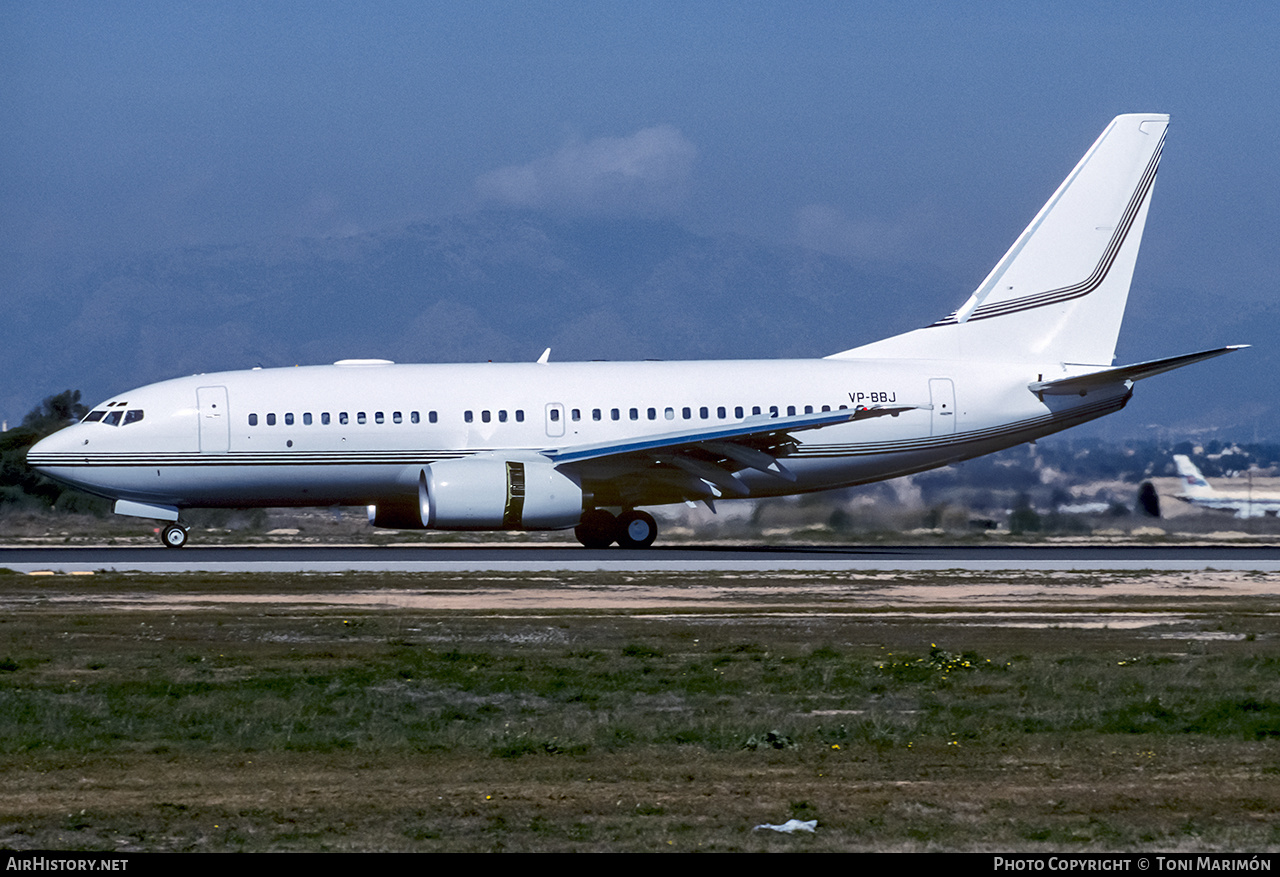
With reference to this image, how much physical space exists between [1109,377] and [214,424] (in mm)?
18470

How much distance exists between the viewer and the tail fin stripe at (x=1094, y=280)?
35.5 m

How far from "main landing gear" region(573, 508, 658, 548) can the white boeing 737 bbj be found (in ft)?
0.14

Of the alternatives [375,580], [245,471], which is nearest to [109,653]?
[375,580]

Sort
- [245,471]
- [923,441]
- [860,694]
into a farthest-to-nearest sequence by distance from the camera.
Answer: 1. [923,441]
2. [245,471]
3. [860,694]

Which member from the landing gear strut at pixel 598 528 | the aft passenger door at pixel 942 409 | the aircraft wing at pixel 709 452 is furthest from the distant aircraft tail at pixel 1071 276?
the landing gear strut at pixel 598 528

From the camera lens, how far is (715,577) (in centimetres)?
2623

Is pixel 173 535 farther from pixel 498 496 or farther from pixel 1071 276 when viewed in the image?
pixel 1071 276

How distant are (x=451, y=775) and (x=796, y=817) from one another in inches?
101

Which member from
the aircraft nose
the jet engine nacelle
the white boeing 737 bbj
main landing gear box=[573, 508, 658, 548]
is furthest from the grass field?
main landing gear box=[573, 508, 658, 548]

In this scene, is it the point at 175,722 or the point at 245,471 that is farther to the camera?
the point at 245,471

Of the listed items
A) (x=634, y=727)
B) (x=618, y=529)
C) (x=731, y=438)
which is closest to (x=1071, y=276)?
(x=731, y=438)

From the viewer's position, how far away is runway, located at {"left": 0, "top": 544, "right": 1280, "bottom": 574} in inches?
1102

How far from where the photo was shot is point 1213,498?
43062 mm
